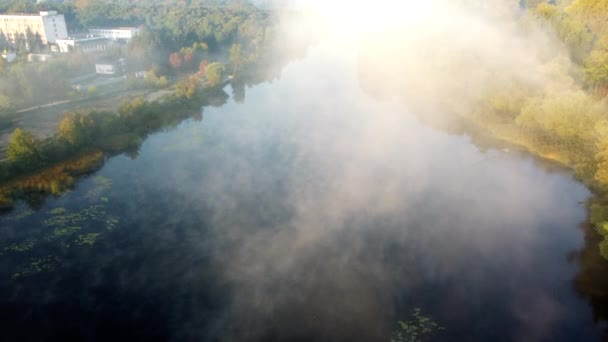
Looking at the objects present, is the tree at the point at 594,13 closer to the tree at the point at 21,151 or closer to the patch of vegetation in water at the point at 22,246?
the tree at the point at 21,151

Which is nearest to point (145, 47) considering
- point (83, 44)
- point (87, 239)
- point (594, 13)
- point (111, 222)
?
point (83, 44)

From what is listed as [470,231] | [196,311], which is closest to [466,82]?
[470,231]

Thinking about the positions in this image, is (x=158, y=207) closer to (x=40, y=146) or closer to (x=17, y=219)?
(x=17, y=219)

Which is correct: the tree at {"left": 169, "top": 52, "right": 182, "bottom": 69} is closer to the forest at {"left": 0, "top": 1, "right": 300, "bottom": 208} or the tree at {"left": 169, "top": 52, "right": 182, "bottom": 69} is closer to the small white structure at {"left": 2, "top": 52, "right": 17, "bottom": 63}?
the forest at {"left": 0, "top": 1, "right": 300, "bottom": 208}

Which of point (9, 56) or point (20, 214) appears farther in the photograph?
point (9, 56)

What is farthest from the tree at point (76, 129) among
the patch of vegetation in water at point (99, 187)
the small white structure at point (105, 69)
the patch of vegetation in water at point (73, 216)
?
the small white structure at point (105, 69)

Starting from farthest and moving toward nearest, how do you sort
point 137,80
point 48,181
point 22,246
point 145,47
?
point 145,47
point 137,80
point 48,181
point 22,246

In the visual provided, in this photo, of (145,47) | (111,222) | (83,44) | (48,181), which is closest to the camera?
(111,222)

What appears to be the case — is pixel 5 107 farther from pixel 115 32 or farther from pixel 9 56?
pixel 115 32

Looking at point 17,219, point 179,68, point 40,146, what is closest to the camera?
point 17,219
